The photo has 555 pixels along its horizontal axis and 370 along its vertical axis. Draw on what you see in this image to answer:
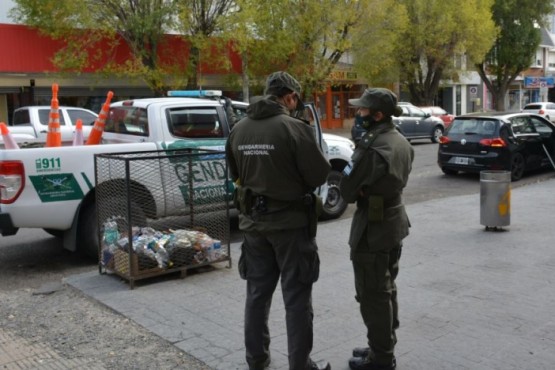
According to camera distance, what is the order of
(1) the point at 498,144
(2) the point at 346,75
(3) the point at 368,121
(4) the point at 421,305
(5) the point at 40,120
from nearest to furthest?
(3) the point at 368,121
(4) the point at 421,305
(1) the point at 498,144
(5) the point at 40,120
(2) the point at 346,75

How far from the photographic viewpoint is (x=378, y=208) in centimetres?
400

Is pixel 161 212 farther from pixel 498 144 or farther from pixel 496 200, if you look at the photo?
pixel 498 144

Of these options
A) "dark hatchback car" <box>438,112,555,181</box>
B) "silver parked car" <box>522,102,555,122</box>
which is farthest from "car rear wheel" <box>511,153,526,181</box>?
"silver parked car" <box>522,102,555,122</box>

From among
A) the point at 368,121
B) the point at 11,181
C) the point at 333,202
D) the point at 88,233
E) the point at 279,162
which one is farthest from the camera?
the point at 333,202

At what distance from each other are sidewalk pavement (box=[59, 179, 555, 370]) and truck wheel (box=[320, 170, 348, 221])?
142cm

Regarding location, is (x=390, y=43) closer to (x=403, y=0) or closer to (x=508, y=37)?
(x=403, y=0)

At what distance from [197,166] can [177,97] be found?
2.54m

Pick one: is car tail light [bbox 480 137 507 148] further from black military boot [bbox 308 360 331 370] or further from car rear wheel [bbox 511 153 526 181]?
black military boot [bbox 308 360 331 370]

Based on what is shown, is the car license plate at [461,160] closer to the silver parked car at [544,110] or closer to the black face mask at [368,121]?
the black face mask at [368,121]

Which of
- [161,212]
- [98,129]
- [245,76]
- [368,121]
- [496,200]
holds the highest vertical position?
[245,76]

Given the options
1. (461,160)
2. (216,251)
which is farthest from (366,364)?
(461,160)

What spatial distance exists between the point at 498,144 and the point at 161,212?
8.99 meters

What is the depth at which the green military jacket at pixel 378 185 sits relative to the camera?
3.98 m

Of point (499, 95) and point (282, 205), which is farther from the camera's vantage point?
point (499, 95)
